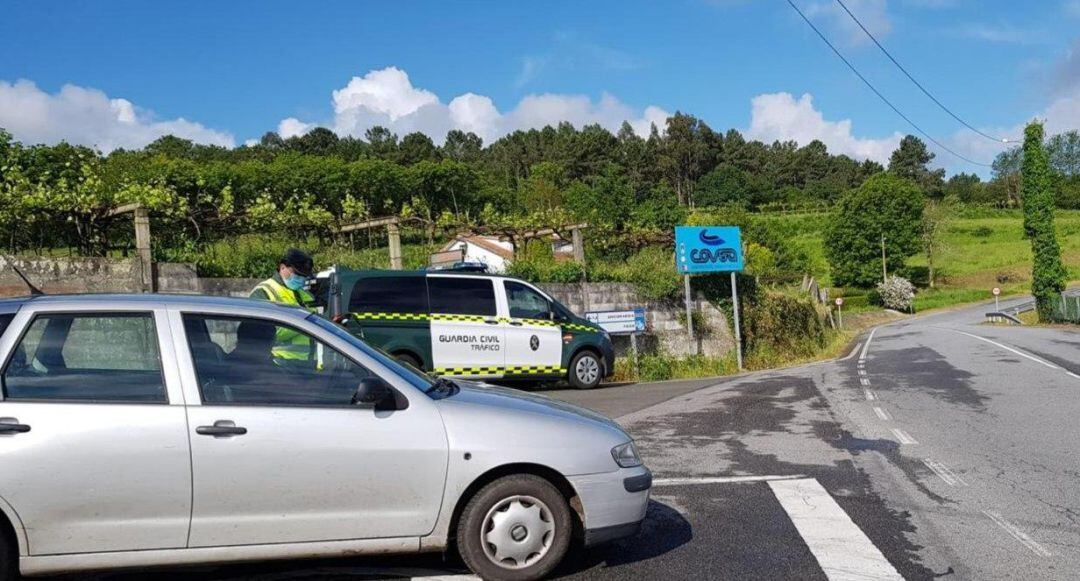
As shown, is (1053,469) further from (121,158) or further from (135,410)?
(121,158)

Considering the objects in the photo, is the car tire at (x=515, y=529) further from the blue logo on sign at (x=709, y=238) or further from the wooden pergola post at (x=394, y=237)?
the blue logo on sign at (x=709, y=238)

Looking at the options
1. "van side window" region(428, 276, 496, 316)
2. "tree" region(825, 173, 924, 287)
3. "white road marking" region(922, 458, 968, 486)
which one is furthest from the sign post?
"tree" region(825, 173, 924, 287)

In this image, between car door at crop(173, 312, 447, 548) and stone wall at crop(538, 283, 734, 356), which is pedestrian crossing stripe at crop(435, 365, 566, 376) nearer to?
stone wall at crop(538, 283, 734, 356)

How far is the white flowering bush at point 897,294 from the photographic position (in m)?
67.1

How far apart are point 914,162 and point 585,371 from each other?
122m

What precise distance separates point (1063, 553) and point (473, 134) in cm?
12696

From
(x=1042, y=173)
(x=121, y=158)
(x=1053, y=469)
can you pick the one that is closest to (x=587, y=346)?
(x=1053, y=469)

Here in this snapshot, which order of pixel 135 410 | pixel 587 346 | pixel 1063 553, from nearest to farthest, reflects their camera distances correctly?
1. pixel 135 410
2. pixel 1063 553
3. pixel 587 346

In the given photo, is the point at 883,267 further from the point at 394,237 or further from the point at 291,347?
the point at 291,347

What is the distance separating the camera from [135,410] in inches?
159

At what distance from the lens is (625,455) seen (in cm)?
462

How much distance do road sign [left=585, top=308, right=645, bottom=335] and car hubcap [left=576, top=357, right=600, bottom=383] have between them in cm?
256

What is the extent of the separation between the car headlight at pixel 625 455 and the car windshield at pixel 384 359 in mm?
1110

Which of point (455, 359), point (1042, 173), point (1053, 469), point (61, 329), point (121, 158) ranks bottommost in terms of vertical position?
point (1053, 469)
